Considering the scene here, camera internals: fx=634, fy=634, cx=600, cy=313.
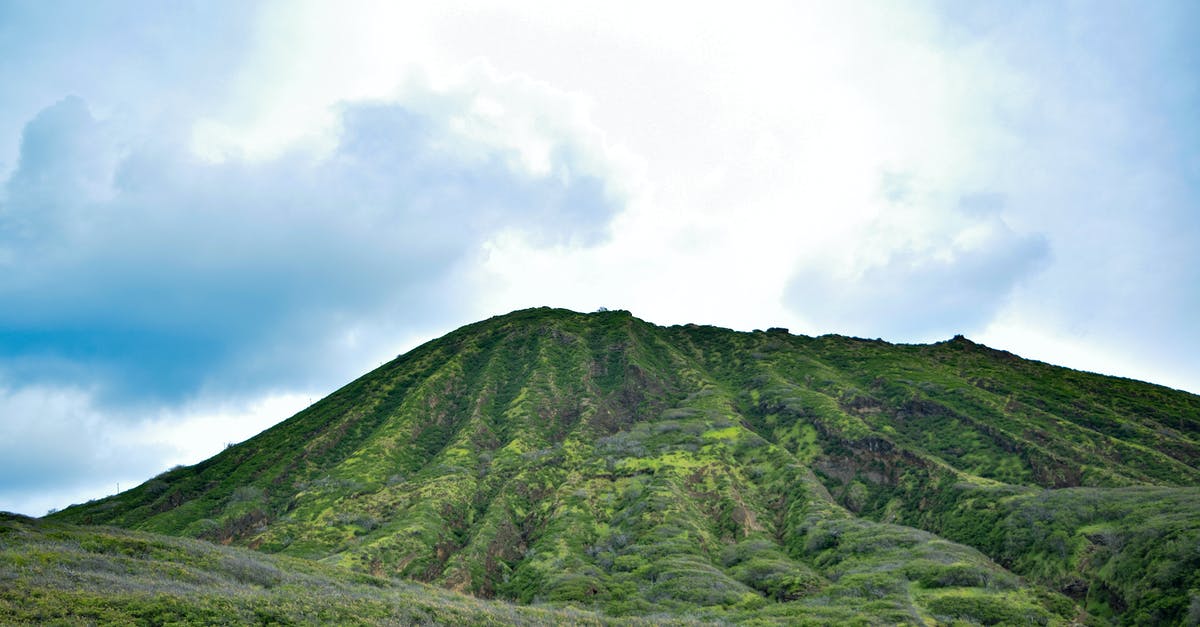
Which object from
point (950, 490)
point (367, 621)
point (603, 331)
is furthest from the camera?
point (603, 331)

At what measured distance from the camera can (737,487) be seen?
88000 mm

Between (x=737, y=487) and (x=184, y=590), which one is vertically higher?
(x=737, y=487)

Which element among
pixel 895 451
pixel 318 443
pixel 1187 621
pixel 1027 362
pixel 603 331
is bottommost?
pixel 1187 621

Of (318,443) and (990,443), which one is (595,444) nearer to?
(318,443)

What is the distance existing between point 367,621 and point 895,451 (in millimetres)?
81206

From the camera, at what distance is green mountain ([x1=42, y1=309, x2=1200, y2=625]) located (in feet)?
184

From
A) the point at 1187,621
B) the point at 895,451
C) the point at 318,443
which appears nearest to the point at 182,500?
A: the point at 318,443

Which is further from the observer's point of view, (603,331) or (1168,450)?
(603,331)

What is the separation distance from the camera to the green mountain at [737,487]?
184 feet

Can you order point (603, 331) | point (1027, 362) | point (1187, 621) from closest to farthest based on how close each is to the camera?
point (1187, 621), point (1027, 362), point (603, 331)

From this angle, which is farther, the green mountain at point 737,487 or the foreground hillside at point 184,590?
the green mountain at point 737,487

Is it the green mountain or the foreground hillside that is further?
the green mountain

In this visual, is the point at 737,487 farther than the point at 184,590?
Yes

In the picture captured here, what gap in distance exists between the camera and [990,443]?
9569 cm
